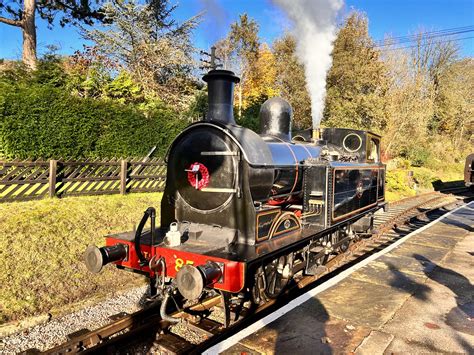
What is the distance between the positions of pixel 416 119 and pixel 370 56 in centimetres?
566

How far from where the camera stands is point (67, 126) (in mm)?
10102

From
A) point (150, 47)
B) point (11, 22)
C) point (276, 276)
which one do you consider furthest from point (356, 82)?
point (276, 276)

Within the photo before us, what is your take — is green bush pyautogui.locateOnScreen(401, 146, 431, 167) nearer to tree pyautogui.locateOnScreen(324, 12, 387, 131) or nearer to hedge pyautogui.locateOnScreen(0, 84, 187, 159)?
tree pyautogui.locateOnScreen(324, 12, 387, 131)

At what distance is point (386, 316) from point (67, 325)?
3949 millimetres

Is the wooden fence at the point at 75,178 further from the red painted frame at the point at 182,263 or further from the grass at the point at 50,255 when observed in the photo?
the red painted frame at the point at 182,263

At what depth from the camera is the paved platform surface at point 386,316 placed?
11.8 ft

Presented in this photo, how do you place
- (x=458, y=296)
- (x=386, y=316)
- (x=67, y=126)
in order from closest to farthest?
1. (x=386, y=316)
2. (x=458, y=296)
3. (x=67, y=126)

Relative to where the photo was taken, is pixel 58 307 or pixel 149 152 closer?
pixel 58 307

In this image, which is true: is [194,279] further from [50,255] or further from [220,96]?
[50,255]

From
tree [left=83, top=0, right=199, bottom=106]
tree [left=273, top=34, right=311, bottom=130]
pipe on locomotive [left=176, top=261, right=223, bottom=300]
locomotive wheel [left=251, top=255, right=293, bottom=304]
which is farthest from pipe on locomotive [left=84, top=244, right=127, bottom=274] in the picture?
tree [left=273, top=34, right=311, bottom=130]

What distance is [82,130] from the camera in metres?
10.5

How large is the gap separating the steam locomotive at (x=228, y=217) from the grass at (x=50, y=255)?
147 centimetres

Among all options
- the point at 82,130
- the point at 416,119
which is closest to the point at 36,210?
the point at 82,130

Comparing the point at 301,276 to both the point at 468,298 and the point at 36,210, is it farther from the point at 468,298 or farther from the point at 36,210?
the point at 36,210
